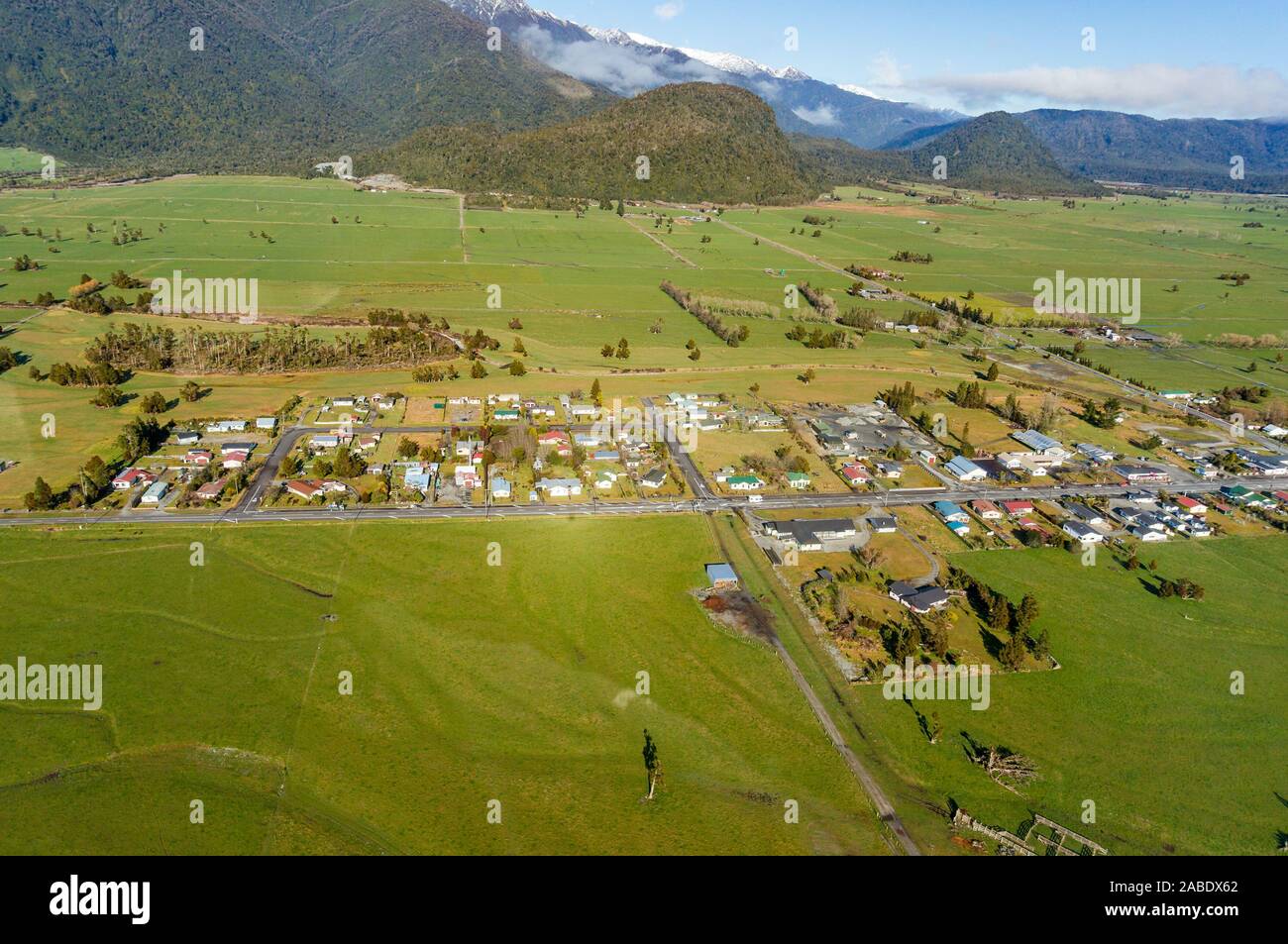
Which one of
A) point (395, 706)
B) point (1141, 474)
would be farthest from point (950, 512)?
point (395, 706)

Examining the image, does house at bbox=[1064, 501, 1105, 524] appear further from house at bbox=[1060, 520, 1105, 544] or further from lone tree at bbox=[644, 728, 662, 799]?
lone tree at bbox=[644, 728, 662, 799]

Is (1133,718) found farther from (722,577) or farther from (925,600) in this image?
(722,577)

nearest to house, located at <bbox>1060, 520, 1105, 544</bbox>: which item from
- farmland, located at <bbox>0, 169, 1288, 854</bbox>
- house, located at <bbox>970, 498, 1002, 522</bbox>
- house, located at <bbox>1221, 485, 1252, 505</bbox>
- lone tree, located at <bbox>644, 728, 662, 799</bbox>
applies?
farmland, located at <bbox>0, 169, 1288, 854</bbox>

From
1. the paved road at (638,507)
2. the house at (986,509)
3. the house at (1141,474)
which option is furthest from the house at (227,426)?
the house at (1141,474)

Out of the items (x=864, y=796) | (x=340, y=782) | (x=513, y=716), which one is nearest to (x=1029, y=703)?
(x=864, y=796)
